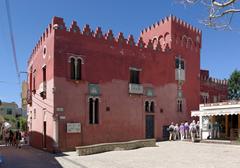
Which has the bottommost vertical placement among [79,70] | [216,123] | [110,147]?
[110,147]

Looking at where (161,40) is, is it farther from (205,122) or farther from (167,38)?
(205,122)

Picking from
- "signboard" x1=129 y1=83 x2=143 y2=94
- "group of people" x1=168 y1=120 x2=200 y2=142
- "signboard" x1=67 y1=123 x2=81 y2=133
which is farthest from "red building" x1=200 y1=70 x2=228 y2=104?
"signboard" x1=67 y1=123 x2=81 y2=133

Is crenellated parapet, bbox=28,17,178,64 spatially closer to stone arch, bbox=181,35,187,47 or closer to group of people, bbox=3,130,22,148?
stone arch, bbox=181,35,187,47

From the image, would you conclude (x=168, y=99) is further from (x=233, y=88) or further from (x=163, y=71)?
(x=233, y=88)

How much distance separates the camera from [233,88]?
38.5m

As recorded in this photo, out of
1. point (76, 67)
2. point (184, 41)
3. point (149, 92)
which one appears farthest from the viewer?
point (184, 41)

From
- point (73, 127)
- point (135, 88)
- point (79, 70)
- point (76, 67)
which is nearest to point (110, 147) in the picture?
point (73, 127)

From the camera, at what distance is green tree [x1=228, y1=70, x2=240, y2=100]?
3825cm

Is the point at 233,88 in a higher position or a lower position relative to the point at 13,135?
higher

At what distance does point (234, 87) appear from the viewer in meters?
38.5

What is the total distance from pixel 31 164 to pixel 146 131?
12635mm

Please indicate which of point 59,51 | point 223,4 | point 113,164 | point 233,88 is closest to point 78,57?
point 59,51

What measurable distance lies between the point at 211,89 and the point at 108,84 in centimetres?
1518

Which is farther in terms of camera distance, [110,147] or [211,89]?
[211,89]
